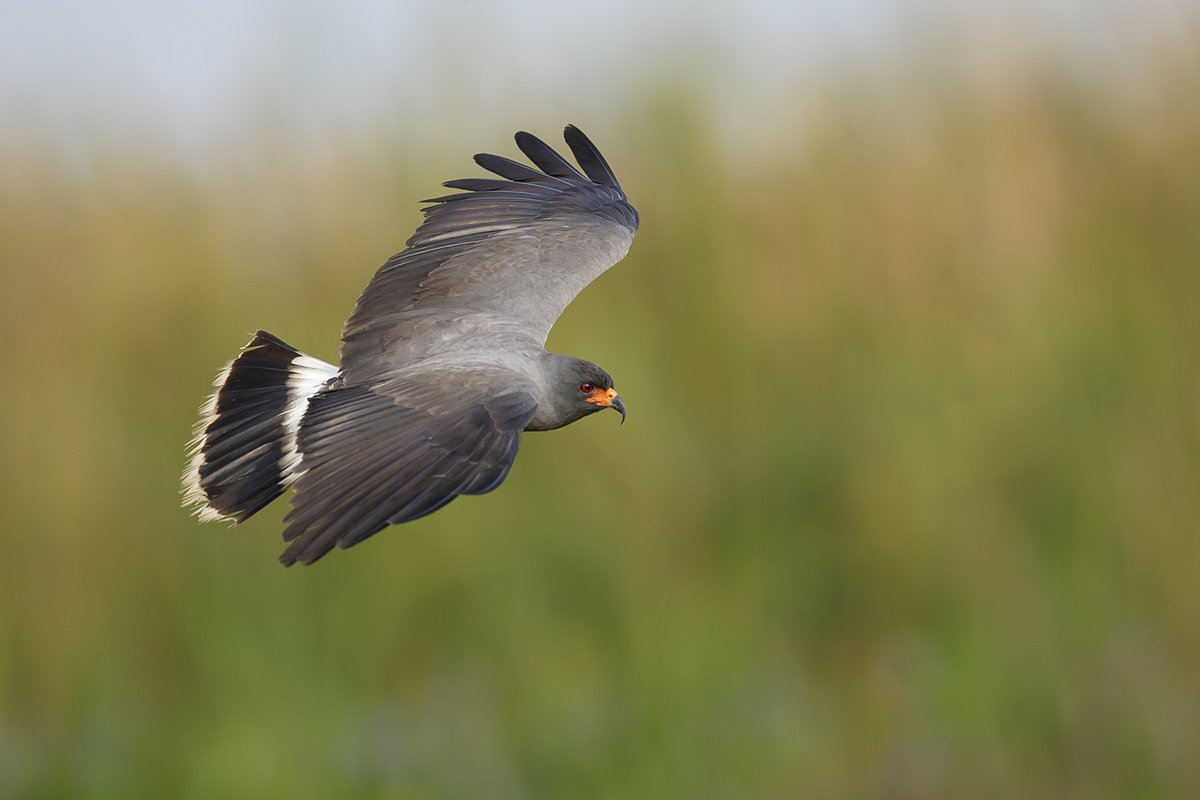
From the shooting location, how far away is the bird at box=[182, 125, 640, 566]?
4.84 meters

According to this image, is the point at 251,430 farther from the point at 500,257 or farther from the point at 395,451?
the point at 395,451

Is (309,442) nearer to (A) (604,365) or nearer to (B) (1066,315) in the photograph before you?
(A) (604,365)

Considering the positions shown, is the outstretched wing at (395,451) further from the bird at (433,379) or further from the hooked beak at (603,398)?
the hooked beak at (603,398)

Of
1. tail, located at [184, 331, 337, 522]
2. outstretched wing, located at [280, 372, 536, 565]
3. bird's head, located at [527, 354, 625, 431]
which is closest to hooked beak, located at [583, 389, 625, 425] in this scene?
bird's head, located at [527, 354, 625, 431]

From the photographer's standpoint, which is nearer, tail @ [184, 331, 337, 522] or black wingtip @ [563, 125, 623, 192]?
tail @ [184, 331, 337, 522]

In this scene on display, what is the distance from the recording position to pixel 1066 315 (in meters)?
8.14

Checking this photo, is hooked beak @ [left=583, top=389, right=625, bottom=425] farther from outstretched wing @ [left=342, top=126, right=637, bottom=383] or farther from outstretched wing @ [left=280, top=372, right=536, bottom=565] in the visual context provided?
outstretched wing @ [left=280, top=372, right=536, bottom=565]

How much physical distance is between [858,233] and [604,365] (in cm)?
154

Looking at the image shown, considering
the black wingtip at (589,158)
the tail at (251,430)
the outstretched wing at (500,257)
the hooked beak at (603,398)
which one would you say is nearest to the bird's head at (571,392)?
the hooked beak at (603,398)

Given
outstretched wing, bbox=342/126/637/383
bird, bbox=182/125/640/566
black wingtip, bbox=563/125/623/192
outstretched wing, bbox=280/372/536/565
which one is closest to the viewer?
outstretched wing, bbox=280/372/536/565

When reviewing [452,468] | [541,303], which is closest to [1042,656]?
[541,303]

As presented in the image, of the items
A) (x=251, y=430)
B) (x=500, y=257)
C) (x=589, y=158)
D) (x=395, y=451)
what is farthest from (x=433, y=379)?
(x=589, y=158)

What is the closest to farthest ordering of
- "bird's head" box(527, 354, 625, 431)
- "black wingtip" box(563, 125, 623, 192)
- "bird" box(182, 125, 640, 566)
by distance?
"bird" box(182, 125, 640, 566) → "bird's head" box(527, 354, 625, 431) → "black wingtip" box(563, 125, 623, 192)

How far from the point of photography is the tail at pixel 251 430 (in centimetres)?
583
